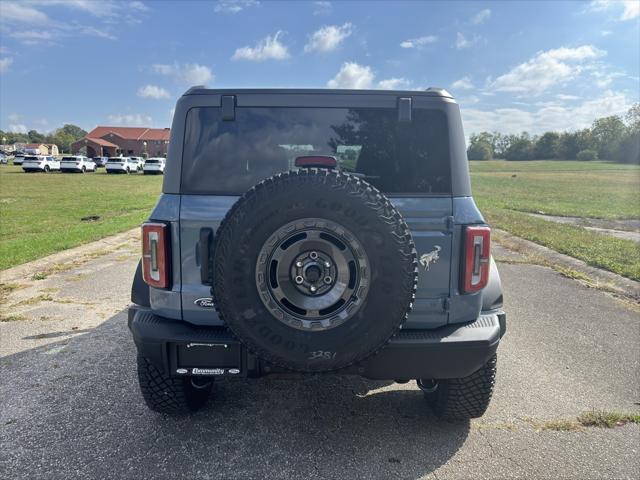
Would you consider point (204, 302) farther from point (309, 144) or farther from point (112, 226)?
point (112, 226)

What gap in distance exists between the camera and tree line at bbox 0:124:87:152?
119 metres

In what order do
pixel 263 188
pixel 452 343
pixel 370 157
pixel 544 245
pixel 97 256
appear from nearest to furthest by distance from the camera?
pixel 263 188
pixel 452 343
pixel 370 157
pixel 97 256
pixel 544 245

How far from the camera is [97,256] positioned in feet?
26.6

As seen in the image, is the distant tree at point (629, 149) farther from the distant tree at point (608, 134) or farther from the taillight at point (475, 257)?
the taillight at point (475, 257)

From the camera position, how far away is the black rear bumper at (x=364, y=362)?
248cm

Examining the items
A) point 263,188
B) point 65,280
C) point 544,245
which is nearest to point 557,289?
point 544,245

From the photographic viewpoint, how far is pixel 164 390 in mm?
2869

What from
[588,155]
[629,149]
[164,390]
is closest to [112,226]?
[164,390]

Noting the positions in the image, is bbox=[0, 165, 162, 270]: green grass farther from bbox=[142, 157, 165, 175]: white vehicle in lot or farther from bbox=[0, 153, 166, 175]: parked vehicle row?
bbox=[142, 157, 165, 175]: white vehicle in lot

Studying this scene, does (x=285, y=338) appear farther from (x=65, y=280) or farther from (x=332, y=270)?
(x=65, y=280)

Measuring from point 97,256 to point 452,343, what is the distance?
733 centimetres

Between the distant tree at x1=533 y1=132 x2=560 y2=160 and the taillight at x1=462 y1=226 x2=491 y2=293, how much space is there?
383 ft

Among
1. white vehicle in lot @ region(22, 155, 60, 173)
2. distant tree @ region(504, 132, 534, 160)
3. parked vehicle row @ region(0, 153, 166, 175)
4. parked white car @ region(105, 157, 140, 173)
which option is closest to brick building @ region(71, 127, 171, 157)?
parked vehicle row @ region(0, 153, 166, 175)

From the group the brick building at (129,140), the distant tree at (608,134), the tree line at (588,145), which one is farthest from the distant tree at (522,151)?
the brick building at (129,140)
